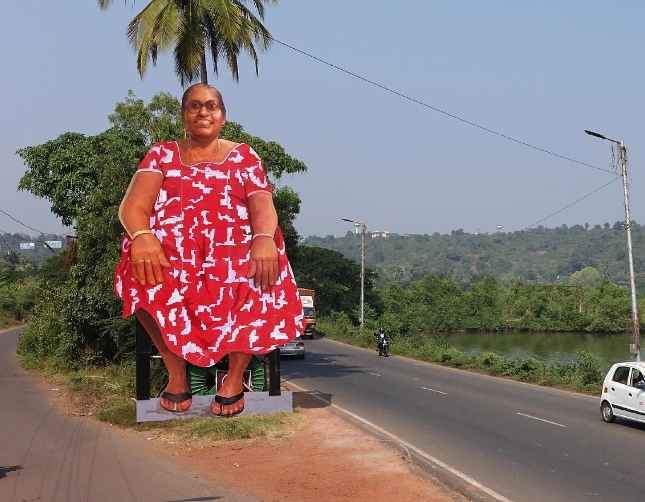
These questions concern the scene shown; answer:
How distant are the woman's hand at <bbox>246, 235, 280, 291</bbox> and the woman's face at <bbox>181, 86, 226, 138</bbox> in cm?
137

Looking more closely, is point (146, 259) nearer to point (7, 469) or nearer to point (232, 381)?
point (232, 381)

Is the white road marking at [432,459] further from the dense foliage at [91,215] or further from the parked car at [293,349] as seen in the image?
the parked car at [293,349]

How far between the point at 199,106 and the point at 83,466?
29.3 feet

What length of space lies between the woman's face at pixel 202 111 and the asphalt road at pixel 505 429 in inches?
275

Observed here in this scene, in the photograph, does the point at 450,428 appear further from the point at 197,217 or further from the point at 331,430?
the point at 197,217

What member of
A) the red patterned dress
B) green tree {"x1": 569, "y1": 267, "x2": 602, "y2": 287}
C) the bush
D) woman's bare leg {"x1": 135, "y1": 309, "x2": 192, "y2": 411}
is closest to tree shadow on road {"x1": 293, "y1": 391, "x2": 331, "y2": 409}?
the bush

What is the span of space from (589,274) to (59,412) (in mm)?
187528

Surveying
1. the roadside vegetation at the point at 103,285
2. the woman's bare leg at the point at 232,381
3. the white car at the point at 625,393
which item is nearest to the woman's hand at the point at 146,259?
the woman's bare leg at the point at 232,381

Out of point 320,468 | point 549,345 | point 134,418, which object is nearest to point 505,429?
point 320,468

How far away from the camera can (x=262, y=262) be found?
9.70 metres

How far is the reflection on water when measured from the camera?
59.1 metres

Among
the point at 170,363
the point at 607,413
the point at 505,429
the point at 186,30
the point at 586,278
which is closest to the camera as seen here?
the point at 170,363

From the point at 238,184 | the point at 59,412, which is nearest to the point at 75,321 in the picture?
the point at 59,412

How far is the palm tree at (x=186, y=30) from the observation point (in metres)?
15.1
